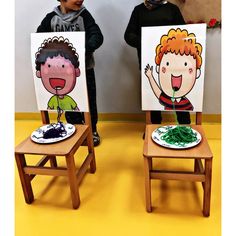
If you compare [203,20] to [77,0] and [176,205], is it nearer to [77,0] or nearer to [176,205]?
[77,0]

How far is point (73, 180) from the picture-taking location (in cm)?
150

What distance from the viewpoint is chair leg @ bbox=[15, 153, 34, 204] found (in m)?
1.52

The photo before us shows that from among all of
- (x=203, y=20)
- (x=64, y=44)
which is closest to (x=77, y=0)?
(x=64, y=44)

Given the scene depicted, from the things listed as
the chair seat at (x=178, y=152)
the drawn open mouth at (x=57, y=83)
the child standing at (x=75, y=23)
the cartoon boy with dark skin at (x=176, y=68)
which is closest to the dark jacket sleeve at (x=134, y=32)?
the child standing at (x=75, y=23)

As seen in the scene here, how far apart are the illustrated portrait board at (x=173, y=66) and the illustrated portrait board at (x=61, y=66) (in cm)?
35

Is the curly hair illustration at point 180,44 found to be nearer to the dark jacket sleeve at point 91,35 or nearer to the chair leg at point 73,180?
the dark jacket sleeve at point 91,35

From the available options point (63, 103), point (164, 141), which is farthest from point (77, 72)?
point (164, 141)

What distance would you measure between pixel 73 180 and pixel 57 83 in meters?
0.55

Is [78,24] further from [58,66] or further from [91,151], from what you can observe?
[91,151]

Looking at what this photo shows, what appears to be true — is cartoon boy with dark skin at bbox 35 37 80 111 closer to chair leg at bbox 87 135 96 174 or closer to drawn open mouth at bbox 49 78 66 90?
drawn open mouth at bbox 49 78 66 90

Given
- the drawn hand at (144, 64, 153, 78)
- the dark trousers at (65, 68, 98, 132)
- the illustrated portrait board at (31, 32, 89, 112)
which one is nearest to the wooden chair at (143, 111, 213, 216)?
the drawn hand at (144, 64, 153, 78)

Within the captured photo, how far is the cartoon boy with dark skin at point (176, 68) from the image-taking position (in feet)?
4.94

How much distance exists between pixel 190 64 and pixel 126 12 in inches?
36.3

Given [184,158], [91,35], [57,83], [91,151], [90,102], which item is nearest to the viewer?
[184,158]
